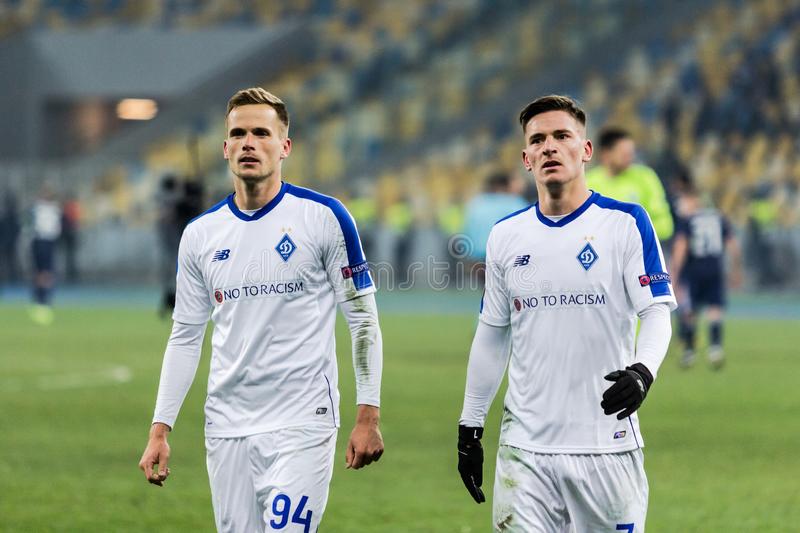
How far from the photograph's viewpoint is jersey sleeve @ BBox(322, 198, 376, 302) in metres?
5.52

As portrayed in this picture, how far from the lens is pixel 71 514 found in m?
8.62

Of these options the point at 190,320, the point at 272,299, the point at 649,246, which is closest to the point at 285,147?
the point at 272,299

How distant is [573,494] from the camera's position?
512 cm

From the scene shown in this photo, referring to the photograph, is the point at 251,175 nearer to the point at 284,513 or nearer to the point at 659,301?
the point at 284,513

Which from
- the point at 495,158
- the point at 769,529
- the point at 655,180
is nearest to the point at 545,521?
the point at 769,529

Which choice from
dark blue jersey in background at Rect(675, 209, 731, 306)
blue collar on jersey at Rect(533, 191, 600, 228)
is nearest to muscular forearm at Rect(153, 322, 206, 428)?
blue collar on jersey at Rect(533, 191, 600, 228)

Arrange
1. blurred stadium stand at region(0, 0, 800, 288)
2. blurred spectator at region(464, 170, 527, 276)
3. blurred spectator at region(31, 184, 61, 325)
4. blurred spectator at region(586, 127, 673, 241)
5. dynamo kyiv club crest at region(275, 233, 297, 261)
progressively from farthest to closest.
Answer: blurred stadium stand at region(0, 0, 800, 288)
blurred spectator at region(31, 184, 61, 325)
blurred spectator at region(464, 170, 527, 276)
blurred spectator at region(586, 127, 673, 241)
dynamo kyiv club crest at region(275, 233, 297, 261)

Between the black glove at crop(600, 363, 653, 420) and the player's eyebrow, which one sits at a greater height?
the player's eyebrow

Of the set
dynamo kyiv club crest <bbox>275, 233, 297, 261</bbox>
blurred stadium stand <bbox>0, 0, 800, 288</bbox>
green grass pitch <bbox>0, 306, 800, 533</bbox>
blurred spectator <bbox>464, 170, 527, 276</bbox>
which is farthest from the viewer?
blurred stadium stand <bbox>0, 0, 800, 288</bbox>

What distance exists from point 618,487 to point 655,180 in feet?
26.1

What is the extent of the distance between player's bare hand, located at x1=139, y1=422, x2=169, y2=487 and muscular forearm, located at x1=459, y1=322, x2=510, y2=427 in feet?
3.48

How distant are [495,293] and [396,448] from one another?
5.88 meters

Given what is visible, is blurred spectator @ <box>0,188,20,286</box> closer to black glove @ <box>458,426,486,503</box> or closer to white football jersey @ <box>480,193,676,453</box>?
black glove @ <box>458,426,486,503</box>

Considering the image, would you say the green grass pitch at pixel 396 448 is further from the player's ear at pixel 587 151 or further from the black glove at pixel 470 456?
the player's ear at pixel 587 151
